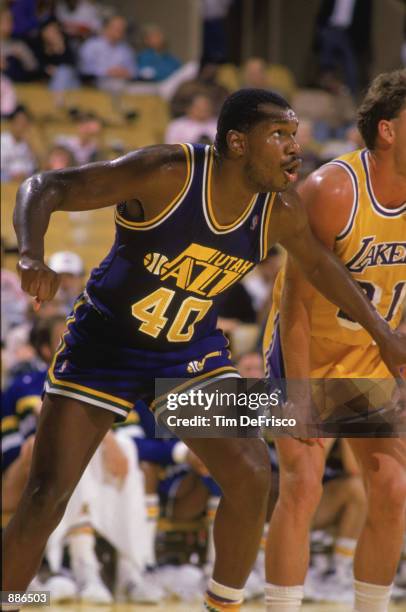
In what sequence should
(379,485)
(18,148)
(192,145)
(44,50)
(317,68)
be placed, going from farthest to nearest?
(317,68) < (44,50) < (18,148) < (379,485) < (192,145)

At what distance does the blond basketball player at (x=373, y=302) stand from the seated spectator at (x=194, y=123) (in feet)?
20.4

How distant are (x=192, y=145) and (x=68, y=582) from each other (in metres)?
3.05

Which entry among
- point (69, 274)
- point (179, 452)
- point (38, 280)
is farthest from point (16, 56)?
point (38, 280)

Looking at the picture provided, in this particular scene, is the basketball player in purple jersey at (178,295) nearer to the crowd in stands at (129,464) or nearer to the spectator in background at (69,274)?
the crowd in stands at (129,464)

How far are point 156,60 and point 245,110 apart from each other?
9.34m

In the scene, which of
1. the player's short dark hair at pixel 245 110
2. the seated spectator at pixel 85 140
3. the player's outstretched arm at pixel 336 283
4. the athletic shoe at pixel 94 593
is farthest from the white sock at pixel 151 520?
the seated spectator at pixel 85 140

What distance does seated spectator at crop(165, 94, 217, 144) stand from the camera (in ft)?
33.9

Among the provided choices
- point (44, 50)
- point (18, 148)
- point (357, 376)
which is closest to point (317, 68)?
point (44, 50)

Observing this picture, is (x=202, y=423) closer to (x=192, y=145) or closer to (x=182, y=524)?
(x=192, y=145)

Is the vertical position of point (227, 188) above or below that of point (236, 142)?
below

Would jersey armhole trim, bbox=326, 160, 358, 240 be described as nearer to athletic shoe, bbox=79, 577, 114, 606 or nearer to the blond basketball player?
the blond basketball player

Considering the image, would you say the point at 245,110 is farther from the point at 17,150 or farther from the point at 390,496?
the point at 17,150

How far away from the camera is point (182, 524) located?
6.51 meters

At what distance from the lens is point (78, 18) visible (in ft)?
41.6
